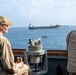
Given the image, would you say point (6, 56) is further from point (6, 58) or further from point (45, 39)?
point (45, 39)

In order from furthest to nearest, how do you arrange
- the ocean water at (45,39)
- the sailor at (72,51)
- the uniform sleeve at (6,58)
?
the ocean water at (45,39)
the sailor at (72,51)
the uniform sleeve at (6,58)

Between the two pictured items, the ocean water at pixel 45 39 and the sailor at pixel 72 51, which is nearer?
the sailor at pixel 72 51

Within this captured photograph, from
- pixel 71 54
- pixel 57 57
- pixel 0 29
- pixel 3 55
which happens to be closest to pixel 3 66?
pixel 3 55

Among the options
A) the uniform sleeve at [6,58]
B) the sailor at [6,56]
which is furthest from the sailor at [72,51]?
the uniform sleeve at [6,58]

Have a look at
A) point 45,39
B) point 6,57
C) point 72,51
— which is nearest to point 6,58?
point 6,57

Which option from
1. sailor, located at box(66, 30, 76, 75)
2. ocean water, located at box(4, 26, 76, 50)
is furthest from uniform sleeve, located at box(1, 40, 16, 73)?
ocean water, located at box(4, 26, 76, 50)

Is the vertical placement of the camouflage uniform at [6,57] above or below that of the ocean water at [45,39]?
above

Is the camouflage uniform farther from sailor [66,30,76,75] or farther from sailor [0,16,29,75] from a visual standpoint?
sailor [66,30,76,75]

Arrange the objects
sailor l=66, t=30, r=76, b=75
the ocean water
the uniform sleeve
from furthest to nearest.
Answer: the ocean water < sailor l=66, t=30, r=76, b=75 < the uniform sleeve

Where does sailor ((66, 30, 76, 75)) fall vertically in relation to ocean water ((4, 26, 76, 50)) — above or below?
above

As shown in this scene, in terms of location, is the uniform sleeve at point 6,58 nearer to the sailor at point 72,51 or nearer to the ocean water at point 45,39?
the sailor at point 72,51

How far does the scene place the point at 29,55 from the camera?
468 centimetres

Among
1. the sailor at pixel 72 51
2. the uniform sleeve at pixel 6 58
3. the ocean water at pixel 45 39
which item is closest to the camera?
the uniform sleeve at pixel 6 58

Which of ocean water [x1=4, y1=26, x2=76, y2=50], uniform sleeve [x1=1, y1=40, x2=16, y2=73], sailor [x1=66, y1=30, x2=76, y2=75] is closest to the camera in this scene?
uniform sleeve [x1=1, y1=40, x2=16, y2=73]
